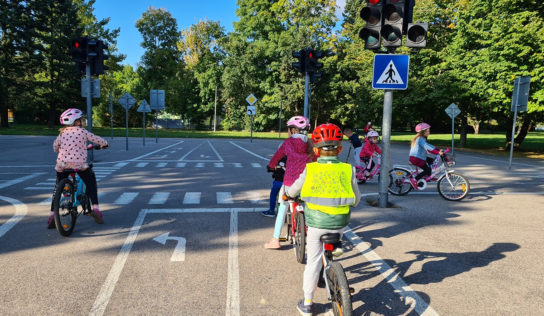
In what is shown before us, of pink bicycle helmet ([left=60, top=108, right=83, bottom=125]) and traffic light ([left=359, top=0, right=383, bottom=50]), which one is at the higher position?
traffic light ([left=359, top=0, right=383, bottom=50])

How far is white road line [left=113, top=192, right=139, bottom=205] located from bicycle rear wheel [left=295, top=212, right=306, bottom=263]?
14.1 ft

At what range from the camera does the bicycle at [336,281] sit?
2672mm

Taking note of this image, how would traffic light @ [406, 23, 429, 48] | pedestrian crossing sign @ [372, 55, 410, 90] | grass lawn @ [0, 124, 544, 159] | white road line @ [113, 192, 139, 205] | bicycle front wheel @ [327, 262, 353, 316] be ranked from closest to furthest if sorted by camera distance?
bicycle front wheel @ [327, 262, 353, 316] → traffic light @ [406, 23, 429, 48] → pedestrian crossing sign @ [372, 55, 410, 90] → white road line @ [113, 192, 139, 205] → grass lawn @ [0, 124, 544, 159]

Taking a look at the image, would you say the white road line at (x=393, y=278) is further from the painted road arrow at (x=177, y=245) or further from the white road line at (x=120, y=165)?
the white road line at (x=120, y=165)

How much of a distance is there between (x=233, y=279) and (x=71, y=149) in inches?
127

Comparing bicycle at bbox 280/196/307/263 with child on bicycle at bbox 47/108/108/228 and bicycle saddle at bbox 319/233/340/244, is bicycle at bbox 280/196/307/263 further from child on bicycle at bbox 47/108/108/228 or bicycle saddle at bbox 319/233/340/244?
child on bicycle at bbox 47/108/108/228

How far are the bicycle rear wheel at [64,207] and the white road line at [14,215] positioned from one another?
927 mm

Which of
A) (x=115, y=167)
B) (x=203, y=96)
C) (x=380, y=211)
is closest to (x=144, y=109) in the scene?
(x=115, y=167)

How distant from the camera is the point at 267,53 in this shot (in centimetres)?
4528

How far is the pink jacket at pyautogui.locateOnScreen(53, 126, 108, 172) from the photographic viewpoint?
5.32 m

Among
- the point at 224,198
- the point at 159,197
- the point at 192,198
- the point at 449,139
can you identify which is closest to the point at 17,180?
the point at 159,197

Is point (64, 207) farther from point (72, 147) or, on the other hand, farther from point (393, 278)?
point (393, 278)

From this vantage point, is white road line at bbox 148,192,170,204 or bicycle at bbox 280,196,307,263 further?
white road line at bbox 148,192,170,204

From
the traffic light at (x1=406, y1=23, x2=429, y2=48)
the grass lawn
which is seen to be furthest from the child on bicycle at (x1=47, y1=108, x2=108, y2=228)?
the grass lawn
